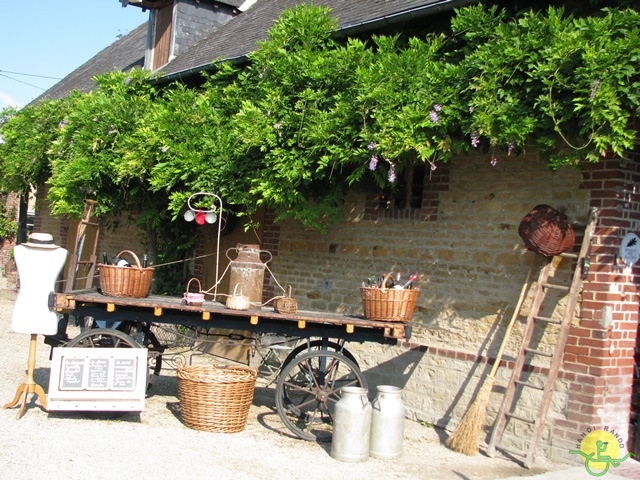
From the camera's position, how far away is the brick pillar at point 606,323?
601cm

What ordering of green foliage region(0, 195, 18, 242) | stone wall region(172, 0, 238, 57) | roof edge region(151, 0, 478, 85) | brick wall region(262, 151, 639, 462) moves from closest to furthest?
brick wall region(262, 151, 639, 462)
roof edge region(151, 0, 478, 85)
stone wall region(172, 0, 238, 57)
green foliage region(0, 195, 18, 242)

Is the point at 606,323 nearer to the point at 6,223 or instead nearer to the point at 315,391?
the point at 315,391

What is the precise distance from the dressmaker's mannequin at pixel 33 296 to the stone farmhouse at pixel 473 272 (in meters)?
3.42

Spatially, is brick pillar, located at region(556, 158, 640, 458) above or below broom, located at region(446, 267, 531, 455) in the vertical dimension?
above

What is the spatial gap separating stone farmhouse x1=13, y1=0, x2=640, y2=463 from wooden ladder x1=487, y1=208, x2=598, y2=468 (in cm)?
13

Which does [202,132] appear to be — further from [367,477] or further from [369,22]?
[367,477]

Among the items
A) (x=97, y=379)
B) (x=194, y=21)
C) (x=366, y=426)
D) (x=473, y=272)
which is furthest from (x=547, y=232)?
(x=194, y=21)

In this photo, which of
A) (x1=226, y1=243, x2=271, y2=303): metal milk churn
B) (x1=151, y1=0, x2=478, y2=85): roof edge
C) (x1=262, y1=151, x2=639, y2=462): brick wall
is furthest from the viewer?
(x1=226, y1=243, x2=271, y2=303): metal milk churn

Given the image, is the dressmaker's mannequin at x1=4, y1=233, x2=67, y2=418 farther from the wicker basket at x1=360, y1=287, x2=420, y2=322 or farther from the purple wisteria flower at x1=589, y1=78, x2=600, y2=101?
the purple wisteria flower at x1=589, y1=78, x2=600, y2=101

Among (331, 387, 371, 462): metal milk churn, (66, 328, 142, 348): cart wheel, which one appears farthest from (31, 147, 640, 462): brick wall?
(66, 328, 142, 348): cart wheel

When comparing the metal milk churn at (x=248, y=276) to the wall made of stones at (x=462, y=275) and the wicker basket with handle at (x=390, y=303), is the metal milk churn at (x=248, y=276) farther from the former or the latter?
the wall made of stones at (x=462, y=275)

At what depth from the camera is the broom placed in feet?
20.3

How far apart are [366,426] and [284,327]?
1.25 m

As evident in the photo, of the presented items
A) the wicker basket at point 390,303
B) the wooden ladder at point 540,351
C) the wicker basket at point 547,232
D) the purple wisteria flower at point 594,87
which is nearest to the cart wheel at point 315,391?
the wicker basket at point 390,303
